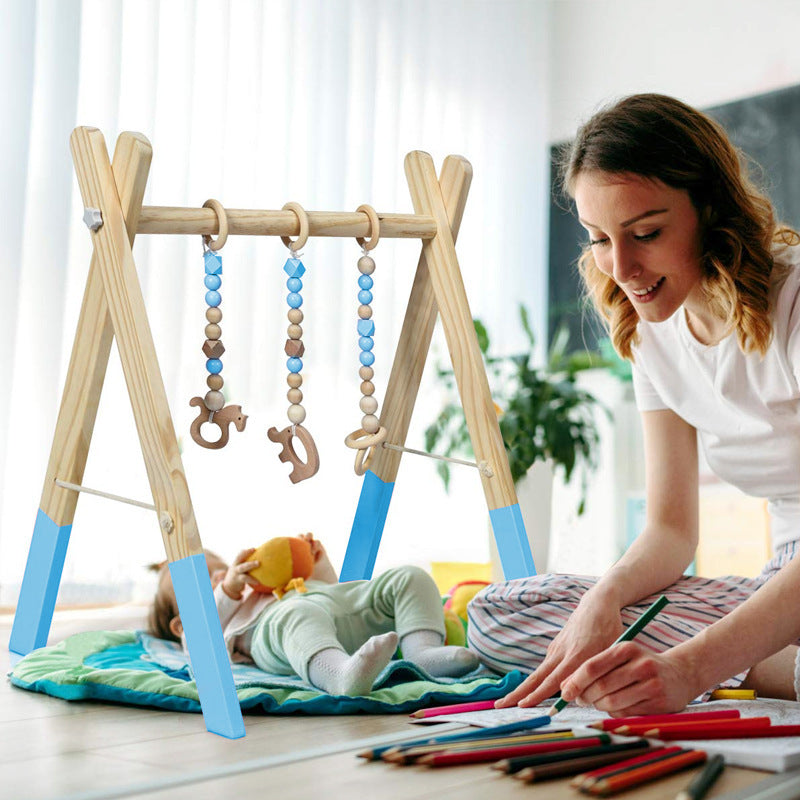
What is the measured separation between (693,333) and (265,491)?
155cm

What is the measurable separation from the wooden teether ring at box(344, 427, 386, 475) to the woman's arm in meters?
0.41

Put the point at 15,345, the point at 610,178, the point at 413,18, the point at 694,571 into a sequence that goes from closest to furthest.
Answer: the point at 610,178
the point at 15,345
the point at 694,571
the point at 413,18

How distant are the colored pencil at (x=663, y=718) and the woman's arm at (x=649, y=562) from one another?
0.10m

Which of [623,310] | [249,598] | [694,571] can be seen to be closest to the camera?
[623,310]

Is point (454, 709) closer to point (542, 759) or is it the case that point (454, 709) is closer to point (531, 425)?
point (542, 759)

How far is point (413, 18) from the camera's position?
3.27 meters

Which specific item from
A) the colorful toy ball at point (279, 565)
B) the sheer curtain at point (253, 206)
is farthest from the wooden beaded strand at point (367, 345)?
the sheer curtain at point (253, 206)

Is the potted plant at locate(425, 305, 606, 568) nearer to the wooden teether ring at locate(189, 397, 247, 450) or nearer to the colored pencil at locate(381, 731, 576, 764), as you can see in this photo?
the wooden teether ring at locate(189, 397, 247, 450)

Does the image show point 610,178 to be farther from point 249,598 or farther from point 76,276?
point 76,276

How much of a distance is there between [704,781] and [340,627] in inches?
28.4

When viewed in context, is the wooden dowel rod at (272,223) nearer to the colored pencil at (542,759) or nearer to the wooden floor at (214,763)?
the wooden floor at (214,763)

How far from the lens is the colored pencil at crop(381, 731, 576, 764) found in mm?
940

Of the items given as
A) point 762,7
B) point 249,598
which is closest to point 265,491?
point 249,598

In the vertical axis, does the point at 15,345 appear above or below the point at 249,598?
above
